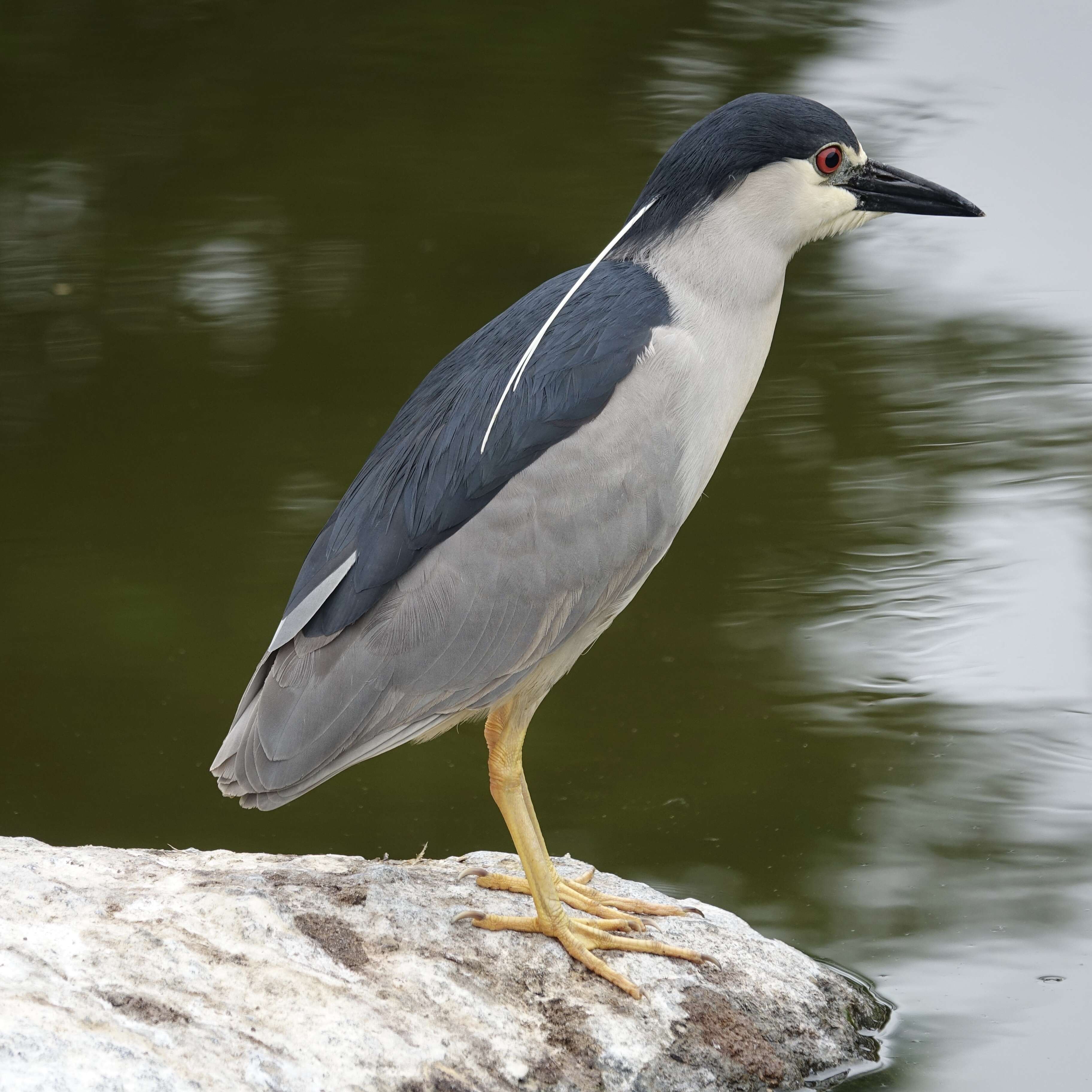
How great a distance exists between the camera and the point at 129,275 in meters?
7.64

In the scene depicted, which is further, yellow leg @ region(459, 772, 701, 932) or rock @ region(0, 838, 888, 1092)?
yellow leg @ region(459, 772, 701, 932)

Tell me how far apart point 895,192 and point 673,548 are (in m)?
2.41

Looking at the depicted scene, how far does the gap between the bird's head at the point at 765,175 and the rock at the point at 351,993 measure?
1.60m

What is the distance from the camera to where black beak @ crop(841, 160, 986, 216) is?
12.0 ft

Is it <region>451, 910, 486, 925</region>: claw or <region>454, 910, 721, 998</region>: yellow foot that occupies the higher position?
<region>451, 910, 486, 925</region>: claw

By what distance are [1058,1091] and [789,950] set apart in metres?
0.65

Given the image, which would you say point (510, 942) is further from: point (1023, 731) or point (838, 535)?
point (838, 535)

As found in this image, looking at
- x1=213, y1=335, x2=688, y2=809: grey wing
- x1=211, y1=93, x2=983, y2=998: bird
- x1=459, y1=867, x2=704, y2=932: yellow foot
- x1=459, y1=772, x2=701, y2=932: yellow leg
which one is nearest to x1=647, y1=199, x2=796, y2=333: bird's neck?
x1=211, y1=93, x2=983, y2=998: bird

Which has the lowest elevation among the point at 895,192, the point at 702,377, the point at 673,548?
the point at 673,548

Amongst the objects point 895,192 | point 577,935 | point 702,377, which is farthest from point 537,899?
point 895,192

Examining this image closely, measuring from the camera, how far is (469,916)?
338 centimetres

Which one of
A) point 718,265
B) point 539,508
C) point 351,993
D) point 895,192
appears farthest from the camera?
point 895,192

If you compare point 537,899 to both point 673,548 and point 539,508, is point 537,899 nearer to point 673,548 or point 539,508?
point 539,508

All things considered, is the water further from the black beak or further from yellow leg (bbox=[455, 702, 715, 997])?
the black beak
